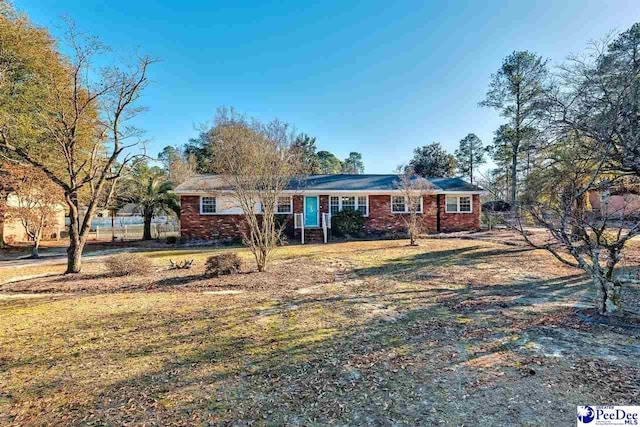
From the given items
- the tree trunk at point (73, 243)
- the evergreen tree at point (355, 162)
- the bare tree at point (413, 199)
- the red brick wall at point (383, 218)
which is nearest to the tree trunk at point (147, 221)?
the tree trunk at point (73, 243)

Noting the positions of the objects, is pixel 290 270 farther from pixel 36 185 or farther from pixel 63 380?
pixel 36 185

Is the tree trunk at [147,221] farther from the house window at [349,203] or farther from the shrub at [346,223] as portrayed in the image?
the house window at [349,203]

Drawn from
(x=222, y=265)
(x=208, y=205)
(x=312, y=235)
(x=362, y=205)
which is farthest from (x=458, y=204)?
(x=222, y=265)

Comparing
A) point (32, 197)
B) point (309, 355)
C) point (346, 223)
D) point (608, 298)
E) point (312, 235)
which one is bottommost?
point (309, 355)

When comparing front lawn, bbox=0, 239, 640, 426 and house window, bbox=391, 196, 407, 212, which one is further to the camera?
house window, bbox=391, 196, 407, 212

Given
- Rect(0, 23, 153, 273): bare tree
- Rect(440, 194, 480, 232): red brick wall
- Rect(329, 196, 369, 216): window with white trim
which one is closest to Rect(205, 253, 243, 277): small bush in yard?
Rect(0, 23, 153, 273): bare tree

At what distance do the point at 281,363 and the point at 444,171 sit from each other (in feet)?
114

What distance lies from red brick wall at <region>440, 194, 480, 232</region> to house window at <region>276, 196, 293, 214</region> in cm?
878

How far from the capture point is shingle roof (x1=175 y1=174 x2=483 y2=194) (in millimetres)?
17484

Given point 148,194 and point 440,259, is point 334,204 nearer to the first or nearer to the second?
point 440,259

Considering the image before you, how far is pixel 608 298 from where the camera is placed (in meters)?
5.09

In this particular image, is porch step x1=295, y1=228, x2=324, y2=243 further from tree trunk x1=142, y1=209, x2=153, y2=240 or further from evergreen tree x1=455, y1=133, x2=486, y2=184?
evergreen tree x1=455, y1=133, x2=486, y2=184

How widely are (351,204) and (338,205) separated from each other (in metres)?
0.76

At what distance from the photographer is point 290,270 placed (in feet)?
30.9
